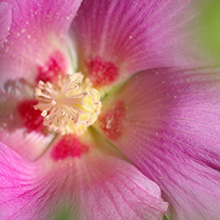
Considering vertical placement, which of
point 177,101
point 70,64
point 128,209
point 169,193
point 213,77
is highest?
point 213,77

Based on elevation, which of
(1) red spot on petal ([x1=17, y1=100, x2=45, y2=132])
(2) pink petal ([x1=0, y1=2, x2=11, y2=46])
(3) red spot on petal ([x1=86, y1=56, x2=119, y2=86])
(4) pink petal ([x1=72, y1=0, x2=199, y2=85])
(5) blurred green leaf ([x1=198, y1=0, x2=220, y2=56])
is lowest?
(1) red spot on petal ([x1=17, y1=100, x2=45, y2=132])

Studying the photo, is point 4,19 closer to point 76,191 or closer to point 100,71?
point 100,71

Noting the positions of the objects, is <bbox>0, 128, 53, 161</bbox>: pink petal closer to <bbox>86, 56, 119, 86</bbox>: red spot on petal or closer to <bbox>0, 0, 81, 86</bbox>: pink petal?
<bbox>0, 0, 81, 86</bbox>: pink petal

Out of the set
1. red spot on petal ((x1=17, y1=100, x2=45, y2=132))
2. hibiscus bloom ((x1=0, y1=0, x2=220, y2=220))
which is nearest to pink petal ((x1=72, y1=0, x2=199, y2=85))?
hibiscus bloom ((x1=0, y1=0, x2=220, y2=220))

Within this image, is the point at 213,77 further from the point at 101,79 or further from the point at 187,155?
the point at 101,79

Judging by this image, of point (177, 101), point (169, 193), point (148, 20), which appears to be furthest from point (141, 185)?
point (148, 20)

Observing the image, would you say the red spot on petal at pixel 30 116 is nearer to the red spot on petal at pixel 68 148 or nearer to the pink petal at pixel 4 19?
the red spot on petal at pixel 68 148

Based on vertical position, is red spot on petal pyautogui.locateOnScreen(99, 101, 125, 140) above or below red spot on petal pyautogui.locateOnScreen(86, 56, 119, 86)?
below
